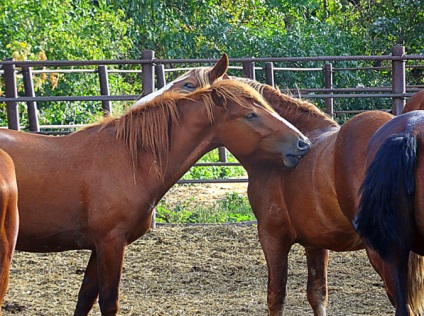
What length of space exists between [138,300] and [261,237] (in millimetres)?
1158

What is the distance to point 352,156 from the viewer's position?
381cm

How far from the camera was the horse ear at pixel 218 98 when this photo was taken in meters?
4.52

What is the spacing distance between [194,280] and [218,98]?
182cm

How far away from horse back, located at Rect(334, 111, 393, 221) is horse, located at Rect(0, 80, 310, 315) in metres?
0.52

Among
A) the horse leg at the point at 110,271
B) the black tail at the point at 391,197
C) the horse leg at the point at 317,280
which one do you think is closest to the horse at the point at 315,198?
the horse leg at the point at 317,280

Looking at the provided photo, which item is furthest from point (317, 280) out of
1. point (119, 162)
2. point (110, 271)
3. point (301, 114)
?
point (119, 162)

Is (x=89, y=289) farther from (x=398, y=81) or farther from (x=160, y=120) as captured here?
(x=398, y=81)

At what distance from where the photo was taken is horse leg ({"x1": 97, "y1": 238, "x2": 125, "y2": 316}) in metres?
4.27

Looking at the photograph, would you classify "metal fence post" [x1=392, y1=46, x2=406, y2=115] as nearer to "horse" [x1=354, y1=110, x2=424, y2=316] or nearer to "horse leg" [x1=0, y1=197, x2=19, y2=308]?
"horse" [x1=354, y1=110, x2=424, y2=316]

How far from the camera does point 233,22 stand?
16.2m

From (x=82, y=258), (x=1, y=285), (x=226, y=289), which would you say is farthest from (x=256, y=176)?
(x=82, y=258)

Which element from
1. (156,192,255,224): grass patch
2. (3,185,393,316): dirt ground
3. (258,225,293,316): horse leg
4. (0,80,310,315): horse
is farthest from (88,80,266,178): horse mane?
(156,192,255,224): grass patch

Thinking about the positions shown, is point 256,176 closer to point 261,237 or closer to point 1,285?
point 261,237

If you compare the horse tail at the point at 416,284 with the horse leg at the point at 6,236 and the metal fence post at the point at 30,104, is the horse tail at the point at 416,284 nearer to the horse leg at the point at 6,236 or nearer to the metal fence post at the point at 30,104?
the horse leg at the point at 6,236
